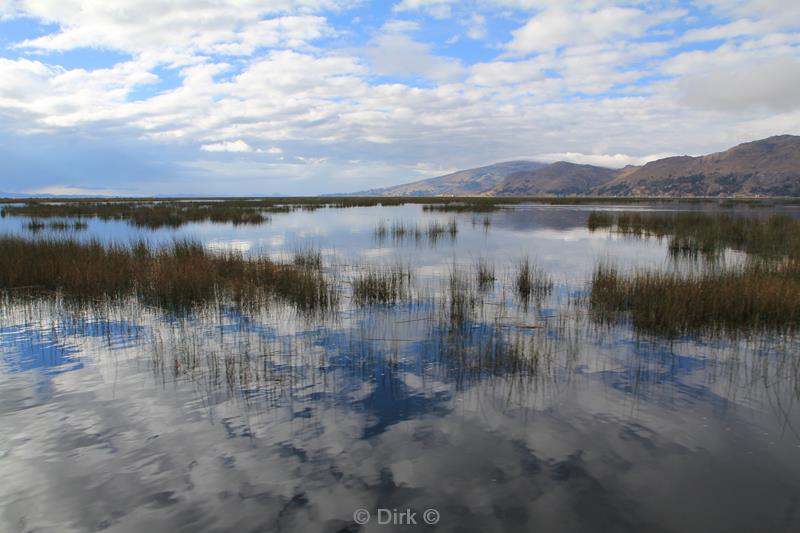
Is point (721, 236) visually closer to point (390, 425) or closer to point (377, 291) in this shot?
point (377, 291)

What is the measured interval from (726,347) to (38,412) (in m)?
11.1

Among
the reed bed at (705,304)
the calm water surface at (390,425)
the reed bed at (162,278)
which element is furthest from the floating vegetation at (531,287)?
the reed bed at (162,278)

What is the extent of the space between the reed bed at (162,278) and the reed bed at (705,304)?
727 cm

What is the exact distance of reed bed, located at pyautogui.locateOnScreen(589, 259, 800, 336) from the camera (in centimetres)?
965

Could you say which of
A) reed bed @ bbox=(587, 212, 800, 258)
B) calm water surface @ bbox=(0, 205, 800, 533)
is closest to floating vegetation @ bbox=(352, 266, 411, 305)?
calm water surface @ bbox=(0, 205, 800, 533)

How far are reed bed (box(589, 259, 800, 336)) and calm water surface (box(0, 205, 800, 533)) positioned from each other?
839 mm

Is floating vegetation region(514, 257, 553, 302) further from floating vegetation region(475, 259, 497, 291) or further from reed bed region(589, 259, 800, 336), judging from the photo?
reed bed region(589, 259, 800, 336)

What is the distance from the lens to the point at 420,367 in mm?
7867

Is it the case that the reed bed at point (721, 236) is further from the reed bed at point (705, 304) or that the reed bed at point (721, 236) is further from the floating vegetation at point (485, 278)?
the floating vegetation at point (485, 278)

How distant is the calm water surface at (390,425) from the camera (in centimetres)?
446

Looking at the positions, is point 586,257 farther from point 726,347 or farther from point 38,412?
point 38,412

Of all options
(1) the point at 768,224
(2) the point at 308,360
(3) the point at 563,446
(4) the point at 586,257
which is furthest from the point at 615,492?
(1) the point at 768,224

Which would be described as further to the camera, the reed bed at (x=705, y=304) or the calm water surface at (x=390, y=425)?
the reed bed at (x=705, y=304)

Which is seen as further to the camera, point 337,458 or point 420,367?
point 420,367
